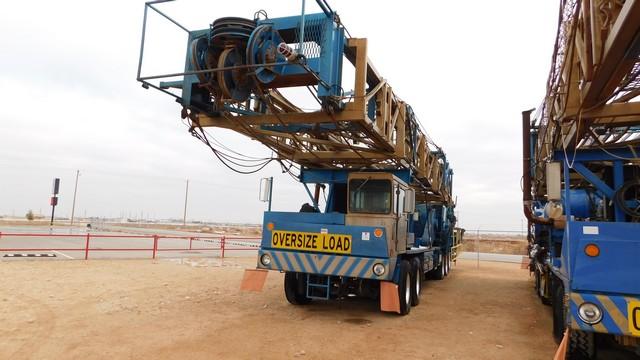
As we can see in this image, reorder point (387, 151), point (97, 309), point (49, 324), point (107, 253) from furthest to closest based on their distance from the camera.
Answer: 1. point (107, 253)
2. point (387, 151)
3. point (97, 309)
4. point (49, 324)

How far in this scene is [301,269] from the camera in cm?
761

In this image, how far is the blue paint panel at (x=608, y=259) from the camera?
14.0ft

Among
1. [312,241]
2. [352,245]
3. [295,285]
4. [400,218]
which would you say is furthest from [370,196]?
[295,285]

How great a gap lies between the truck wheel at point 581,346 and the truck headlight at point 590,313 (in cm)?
→ 79

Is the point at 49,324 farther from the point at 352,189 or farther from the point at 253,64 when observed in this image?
the point at 352,189

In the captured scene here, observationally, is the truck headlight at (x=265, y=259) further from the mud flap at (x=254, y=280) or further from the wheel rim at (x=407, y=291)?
the wheel rim at (x=407, y=291)

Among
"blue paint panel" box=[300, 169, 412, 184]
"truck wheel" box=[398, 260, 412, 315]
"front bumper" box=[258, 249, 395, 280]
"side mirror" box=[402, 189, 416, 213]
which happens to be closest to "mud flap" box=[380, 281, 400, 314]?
"front bumper" box=[258, 249, 395, 280]

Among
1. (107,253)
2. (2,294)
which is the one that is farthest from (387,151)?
(107,253)

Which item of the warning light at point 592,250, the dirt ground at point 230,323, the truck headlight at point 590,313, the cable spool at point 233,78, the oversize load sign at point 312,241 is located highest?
the cable spool at point 233,78

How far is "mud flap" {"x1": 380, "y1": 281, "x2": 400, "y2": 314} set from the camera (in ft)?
23.5

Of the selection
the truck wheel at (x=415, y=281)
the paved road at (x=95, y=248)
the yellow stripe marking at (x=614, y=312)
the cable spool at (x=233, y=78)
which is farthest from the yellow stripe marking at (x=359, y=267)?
the paved road at (x=95, y=248)

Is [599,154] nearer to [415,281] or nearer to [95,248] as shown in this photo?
[415,281]

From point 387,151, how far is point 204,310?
4.46 m

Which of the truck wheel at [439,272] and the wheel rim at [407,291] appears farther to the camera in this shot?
the truck wheel at [439,272]
